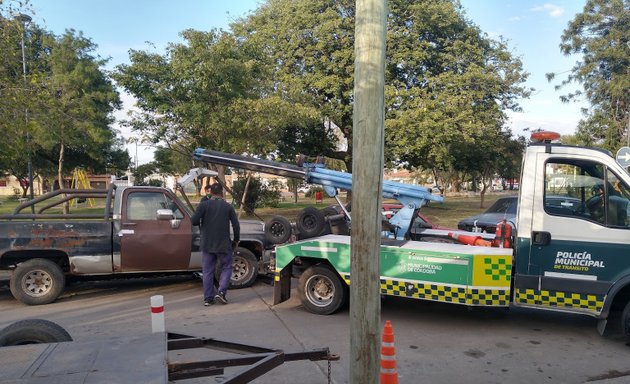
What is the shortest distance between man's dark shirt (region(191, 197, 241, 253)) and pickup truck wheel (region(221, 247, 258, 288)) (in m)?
1.34

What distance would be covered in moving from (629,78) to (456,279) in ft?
93.9

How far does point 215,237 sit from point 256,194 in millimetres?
16251

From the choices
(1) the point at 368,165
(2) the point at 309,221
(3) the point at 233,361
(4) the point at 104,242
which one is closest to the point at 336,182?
(2) the point at 309,221

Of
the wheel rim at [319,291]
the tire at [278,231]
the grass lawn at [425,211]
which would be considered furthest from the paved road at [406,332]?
the grass lawn at [425,211]

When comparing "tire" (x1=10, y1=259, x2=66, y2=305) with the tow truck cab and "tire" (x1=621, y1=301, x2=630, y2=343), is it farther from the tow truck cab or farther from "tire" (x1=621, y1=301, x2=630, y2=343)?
"tire" (x1=621, y1=301, x2=630, y2=343)

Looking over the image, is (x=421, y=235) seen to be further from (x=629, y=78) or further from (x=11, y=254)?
(x=629, y=78)

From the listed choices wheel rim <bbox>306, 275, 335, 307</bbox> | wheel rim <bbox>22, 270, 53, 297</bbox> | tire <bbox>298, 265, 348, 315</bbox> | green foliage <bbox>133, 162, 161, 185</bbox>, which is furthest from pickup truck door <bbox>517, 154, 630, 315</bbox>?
green foliage <bbox>133, 162, 161, 185</bbox>

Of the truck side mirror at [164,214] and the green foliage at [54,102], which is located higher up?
the green foliage at [54,102]

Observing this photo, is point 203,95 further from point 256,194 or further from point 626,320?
point 626,320

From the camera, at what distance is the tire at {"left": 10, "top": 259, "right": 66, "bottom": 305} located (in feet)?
24.5

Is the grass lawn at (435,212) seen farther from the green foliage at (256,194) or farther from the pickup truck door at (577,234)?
the pickup truck door at (577,234)

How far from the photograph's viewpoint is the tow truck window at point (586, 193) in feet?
18.1

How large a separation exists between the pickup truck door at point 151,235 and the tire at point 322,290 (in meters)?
2.34

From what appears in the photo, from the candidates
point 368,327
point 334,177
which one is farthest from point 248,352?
point 334,177
